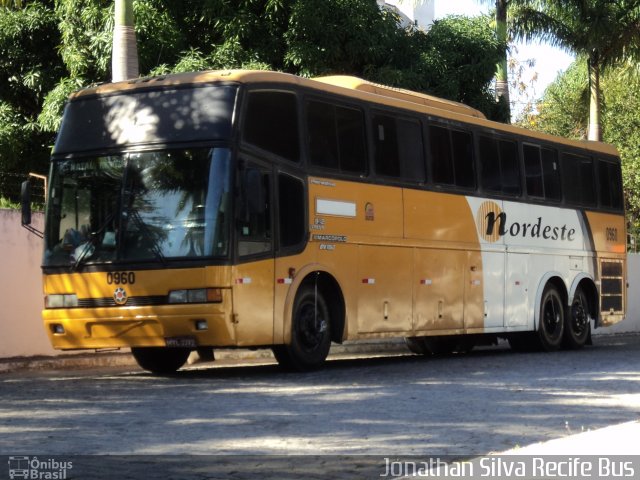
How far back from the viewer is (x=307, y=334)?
16.0m

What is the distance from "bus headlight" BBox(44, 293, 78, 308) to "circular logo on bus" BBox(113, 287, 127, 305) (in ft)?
1.99

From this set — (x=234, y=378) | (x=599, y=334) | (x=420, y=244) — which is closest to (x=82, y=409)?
(x=234, y=378)

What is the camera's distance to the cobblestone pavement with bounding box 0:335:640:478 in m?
9.09

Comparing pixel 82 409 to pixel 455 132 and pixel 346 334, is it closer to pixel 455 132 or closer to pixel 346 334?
pixel 346 334

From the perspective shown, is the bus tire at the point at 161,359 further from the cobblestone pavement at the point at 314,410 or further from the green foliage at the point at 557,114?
the green foliage at the point at 557,114

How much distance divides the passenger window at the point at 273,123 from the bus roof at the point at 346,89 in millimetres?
203

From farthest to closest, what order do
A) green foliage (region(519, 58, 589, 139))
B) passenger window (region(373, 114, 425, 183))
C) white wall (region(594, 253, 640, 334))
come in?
1. green foliage (region(519, 58, 589, 139))
2. white wall (region(594, 253, 640, 334))
3. passenger window (region(373, 114, 425, 183))

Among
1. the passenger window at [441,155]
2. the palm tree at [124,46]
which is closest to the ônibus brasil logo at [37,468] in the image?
the passenger window at [441,155]

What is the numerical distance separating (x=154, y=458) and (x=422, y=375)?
25.4 ft

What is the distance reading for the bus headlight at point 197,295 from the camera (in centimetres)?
1445

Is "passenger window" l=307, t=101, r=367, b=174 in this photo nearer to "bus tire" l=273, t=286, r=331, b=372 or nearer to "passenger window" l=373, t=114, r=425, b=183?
"passenger window" l=373, t=114, r=425, b=183

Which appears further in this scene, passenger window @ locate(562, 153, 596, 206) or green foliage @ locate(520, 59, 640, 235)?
green foliage @ locate(520, 59, 640, 235)

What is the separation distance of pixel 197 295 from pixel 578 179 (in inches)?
439

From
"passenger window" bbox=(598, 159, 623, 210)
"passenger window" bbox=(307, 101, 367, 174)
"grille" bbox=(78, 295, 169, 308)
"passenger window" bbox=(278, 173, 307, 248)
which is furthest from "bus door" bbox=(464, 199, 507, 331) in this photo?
"grille" bbox=(78, 295, 169, 308)
